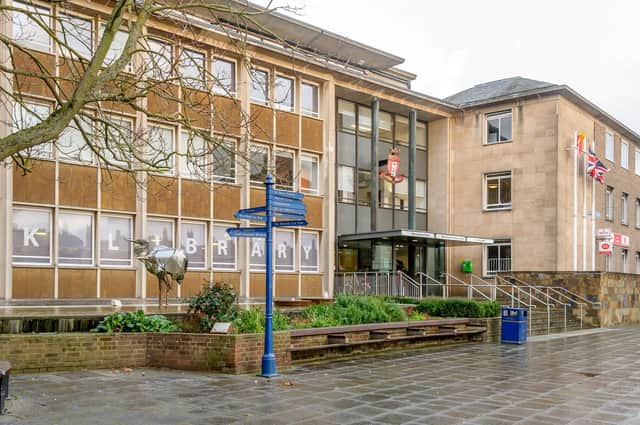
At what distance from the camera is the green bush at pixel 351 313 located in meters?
15.1

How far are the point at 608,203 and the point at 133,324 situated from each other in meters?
32.4

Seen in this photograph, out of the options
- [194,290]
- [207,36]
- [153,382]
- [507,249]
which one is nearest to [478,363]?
[153,382]

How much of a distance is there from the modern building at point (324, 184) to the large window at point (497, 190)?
73 millimetres

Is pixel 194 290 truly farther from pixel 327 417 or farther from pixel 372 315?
pixel 327 417

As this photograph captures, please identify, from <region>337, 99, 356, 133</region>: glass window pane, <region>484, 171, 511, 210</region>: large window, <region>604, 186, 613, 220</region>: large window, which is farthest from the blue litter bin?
<region>604, 186, 613, 220</region>: large window

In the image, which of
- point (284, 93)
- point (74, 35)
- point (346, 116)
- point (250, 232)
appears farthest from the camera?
point (346, 116)

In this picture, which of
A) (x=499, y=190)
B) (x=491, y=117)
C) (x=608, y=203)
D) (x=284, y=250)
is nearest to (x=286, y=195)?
(x=284, y=250)

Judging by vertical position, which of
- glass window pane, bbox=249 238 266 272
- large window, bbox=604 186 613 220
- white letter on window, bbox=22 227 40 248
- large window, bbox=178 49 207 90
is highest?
large window, bbox=178 49 207 90

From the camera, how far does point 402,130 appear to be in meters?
34.0

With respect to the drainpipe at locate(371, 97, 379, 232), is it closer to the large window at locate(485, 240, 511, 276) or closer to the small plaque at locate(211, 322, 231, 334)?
the large window at locate(485, 240, 511, 276)

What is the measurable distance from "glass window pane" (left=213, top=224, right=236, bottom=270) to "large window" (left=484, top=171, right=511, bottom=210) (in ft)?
47.4

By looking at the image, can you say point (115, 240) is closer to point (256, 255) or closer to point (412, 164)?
point (256, 255)

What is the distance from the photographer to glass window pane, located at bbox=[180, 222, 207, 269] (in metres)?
24.0

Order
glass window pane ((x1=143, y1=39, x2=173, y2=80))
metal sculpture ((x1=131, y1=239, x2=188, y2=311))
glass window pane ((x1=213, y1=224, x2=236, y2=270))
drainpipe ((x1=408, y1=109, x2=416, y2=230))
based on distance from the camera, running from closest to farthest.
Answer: glass window pane ((x1=143, y1=39, x2=173, y2=80))
metal sculpture ((x1=131, y1=239, x2=188, y2=311))
glass window pane ((x1=213, y1=224, x2=236, y2=270))
drainpipe ((x1=408, y1=109, x2=416, y2=230))
